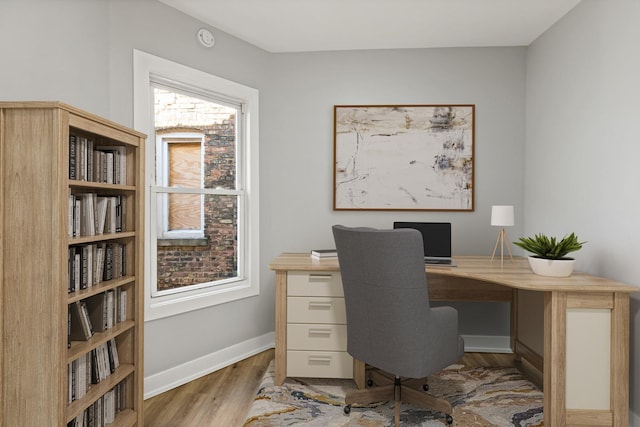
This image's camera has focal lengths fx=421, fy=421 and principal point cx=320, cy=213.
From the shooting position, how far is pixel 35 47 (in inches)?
76.9

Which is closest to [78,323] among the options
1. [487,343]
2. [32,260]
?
[32,260]

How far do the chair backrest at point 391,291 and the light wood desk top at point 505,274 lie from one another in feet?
1.74

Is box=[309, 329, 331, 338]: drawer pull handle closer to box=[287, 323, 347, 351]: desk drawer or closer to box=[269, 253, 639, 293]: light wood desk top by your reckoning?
box=[287, 323, 347, 351]: desk drawer

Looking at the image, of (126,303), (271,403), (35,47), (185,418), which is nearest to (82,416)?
(126,303)

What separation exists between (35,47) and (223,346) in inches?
88.7

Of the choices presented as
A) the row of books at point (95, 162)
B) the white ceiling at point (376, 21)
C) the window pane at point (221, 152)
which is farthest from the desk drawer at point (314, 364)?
the white ceiling at point (376, 21)

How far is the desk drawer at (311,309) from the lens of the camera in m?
2.75

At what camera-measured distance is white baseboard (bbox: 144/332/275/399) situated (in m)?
2.71

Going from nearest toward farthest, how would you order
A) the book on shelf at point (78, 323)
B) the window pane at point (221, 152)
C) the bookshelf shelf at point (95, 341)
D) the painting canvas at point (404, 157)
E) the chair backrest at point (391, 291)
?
the bookshelf shelf at point (95, 341) → the book on shelf at point (78, 323) → the chair backrest at point (391, 291) → the window pane at point (221, 152) → the painting canvas at point (404, 157)

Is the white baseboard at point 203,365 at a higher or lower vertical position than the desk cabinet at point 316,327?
lower

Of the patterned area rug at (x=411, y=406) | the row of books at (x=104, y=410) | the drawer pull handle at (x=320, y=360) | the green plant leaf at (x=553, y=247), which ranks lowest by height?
the patterned area rug at (x=411, y=406)

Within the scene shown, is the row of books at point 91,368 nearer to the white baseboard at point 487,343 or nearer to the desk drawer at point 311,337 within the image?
the desk drawer at point 311,337

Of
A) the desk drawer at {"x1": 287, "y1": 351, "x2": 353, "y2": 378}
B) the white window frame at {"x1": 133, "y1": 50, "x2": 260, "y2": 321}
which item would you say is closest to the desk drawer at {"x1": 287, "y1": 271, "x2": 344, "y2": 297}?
the desk drawer at {"x1": 287, "y1": 351, "x2": 353, "y2": 378}

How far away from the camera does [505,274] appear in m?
2.43
